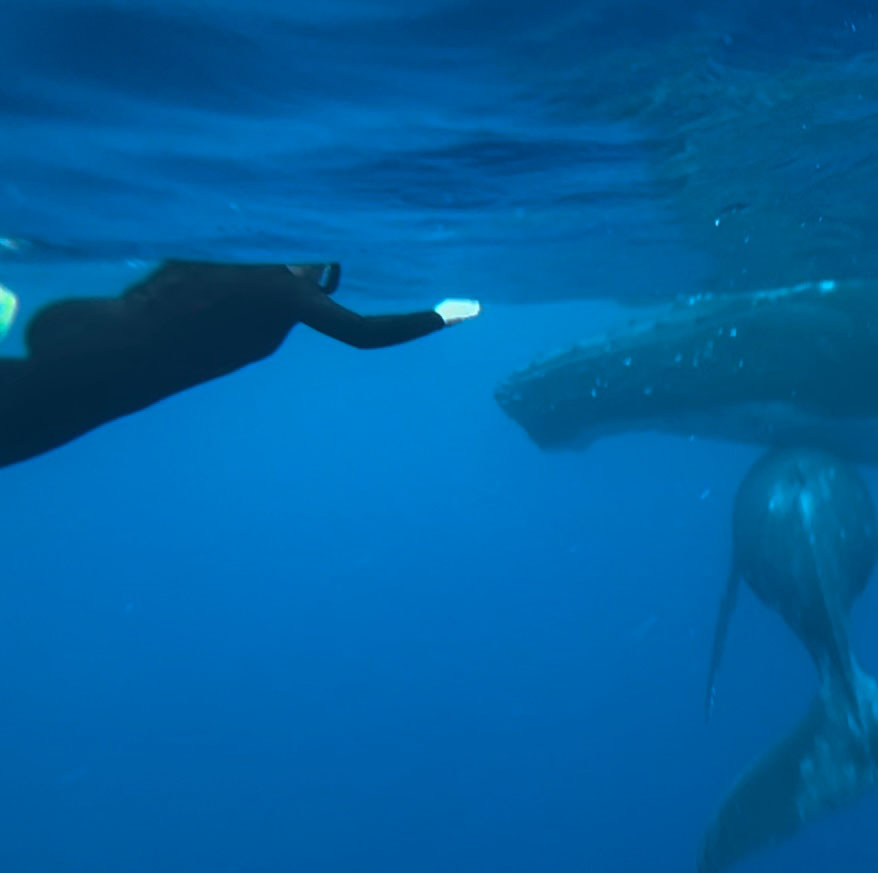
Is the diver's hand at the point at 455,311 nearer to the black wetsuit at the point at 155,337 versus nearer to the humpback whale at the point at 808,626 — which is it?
the black wetsuit at the point at 155,337

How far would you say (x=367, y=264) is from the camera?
58.8 ft

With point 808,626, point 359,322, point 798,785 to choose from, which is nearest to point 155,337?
point 359,322

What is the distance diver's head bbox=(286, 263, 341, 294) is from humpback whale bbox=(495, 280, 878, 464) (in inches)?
381

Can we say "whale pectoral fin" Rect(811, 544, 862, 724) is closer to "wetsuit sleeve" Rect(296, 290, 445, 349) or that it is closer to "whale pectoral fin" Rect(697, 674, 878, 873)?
"whale pectoral fin" Rect(697, 674, 878, 873)

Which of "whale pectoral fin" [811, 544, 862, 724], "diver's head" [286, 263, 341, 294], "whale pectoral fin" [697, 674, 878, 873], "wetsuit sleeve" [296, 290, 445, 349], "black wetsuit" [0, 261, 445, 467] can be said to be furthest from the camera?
"whale pectoral fin" [811, 544, 862, 724]

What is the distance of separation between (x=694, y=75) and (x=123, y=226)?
26.3 ft

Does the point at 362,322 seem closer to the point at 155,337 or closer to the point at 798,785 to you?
the point at 155,337

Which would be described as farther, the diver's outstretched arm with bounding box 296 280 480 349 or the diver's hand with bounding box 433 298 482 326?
the diver's hand with bounding box 433 298 482 326

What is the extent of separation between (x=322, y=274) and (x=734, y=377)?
10.7 metres

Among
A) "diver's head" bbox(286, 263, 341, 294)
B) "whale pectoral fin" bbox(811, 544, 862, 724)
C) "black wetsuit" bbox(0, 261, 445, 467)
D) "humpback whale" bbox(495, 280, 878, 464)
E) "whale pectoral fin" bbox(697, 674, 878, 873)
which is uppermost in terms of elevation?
"humpback whale" bbox(495, 280, 878, 464)

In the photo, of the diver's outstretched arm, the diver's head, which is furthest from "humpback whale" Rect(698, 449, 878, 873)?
the diver's head

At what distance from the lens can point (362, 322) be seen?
22.4ft

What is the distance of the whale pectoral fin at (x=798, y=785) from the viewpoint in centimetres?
1129

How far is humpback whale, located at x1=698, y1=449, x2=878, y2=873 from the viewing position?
11383mm
